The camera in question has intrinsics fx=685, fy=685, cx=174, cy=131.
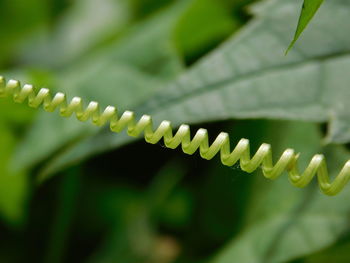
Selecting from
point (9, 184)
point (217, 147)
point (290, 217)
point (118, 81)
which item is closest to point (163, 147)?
point (118, 81)

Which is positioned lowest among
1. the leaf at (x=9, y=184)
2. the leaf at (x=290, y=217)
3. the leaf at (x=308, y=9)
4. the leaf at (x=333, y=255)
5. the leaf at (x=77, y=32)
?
the leaf at (x=333, y=255)

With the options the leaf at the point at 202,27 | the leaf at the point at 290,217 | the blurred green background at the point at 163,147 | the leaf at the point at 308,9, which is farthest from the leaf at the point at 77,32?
the leaf at the point at 308,9

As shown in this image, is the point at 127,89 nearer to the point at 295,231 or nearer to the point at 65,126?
the point at 65,126

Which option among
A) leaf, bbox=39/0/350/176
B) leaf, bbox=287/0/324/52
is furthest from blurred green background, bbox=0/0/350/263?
leaf, bbox=287/0/324/52

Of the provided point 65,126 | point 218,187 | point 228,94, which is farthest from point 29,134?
point 228,94

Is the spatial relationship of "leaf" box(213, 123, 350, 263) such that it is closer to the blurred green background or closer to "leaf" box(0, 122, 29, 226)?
the blurred green background

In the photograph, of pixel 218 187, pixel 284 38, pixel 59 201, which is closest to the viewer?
pixel 284 38

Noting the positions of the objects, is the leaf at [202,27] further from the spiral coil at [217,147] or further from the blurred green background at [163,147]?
the spiral coil at [217,147]
